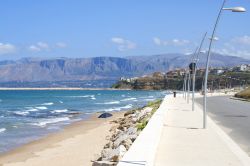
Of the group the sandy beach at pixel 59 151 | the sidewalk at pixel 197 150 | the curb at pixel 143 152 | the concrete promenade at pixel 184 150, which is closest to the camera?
the curb at pixel 143 152

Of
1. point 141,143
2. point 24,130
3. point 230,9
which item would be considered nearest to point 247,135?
point 230,9

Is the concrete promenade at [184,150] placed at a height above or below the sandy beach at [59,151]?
Result: above

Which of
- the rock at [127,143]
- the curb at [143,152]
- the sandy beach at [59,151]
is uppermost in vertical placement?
the curb at [143,152]

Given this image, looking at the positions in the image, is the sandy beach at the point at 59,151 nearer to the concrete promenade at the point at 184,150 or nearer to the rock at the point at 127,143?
the rock at the point at 127,143

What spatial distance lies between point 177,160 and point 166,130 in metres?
6.87

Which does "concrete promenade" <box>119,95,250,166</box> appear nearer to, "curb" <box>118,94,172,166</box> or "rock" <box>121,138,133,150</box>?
"curb" <box>118,94,172,166</box>

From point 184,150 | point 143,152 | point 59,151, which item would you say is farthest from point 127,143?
point 59,151

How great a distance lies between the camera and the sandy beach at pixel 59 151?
18.2 m

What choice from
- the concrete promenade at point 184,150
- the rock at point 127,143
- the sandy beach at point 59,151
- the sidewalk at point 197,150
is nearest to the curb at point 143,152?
the concrete promenade at point 184,150

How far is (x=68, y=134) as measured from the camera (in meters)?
29.7

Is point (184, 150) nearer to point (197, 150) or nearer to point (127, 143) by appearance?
point (197, 150)

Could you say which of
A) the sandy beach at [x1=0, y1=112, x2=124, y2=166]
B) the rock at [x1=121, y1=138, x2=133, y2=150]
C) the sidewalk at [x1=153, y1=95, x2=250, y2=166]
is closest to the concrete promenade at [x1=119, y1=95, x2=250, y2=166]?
the sidewalk at [x1=153, y1=95, x2=250, y2=166]

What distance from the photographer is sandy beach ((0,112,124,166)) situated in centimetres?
1822

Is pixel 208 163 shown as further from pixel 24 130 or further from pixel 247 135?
Answer: pixel 24 130
